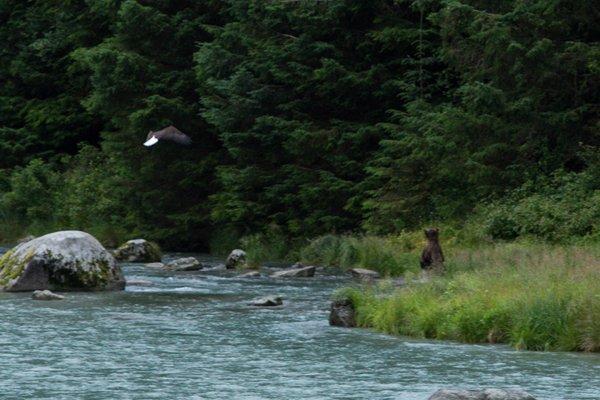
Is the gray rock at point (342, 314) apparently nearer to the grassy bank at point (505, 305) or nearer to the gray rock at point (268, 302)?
the grassy bank at point (505, 305)

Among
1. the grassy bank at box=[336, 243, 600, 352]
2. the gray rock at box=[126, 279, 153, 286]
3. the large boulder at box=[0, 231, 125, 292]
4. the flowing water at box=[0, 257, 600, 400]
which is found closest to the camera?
the flowing water at box=[0, 257, 600, 400]

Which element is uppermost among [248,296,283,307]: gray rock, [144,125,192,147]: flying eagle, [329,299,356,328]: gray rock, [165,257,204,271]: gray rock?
[144,125,192,147]: flying eagle

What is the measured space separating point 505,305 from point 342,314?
2909 millimetres

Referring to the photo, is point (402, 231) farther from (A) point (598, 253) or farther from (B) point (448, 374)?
(B) point (448, 374)

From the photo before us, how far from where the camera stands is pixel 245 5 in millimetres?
39250

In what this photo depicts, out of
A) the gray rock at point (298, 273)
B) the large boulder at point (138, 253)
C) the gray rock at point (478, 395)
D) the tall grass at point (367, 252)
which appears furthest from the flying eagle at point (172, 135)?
the gray rock at point (478, 395)

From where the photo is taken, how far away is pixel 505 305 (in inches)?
736

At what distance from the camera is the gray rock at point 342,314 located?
67.5ft

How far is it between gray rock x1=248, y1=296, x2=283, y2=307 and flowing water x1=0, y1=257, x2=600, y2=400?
0.18 metres

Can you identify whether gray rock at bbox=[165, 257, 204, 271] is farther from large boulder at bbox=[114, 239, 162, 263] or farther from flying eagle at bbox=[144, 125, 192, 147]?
flying eagle at bbox=[144, 125, 192, 147]

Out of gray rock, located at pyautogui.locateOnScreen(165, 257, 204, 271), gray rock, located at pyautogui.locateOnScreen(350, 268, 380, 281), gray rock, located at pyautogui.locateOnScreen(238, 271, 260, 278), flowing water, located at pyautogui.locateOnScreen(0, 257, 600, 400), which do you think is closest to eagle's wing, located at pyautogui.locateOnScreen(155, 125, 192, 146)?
gray rock, located at pyautogui.locateOnScreen(165, 257, 204, 271)

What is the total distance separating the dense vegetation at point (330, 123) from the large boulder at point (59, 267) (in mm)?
8633

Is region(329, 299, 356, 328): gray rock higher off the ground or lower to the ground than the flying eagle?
lower

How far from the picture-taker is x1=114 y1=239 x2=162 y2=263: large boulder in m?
34.8
